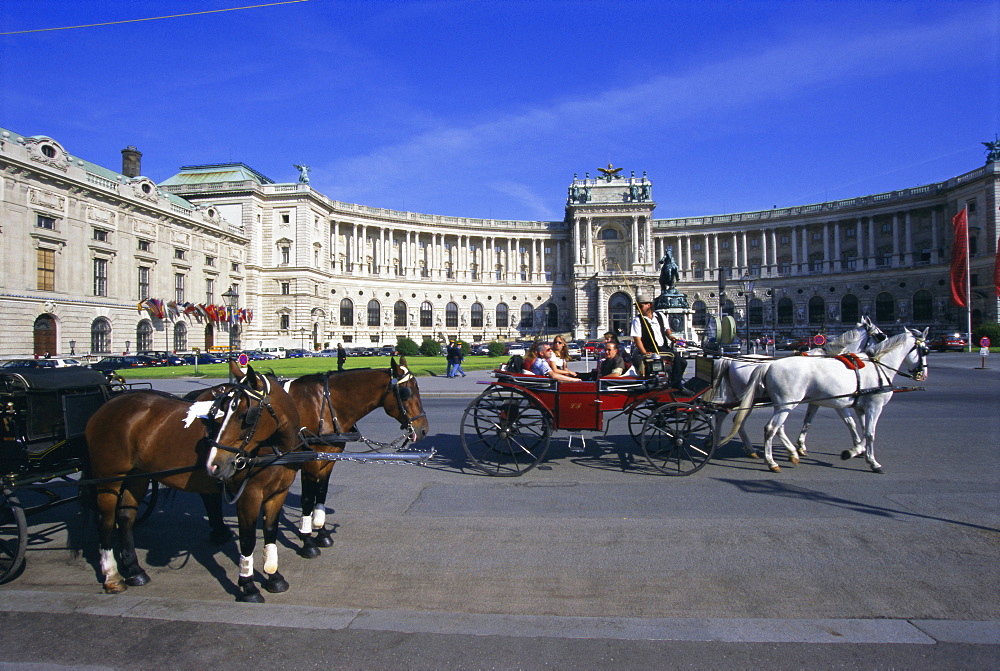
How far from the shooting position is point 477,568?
5.04 metres

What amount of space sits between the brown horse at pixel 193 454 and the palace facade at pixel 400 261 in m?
38.1

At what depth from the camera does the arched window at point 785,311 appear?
72494 millimetres

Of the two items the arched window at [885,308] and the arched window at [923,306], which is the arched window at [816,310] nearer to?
the arched window at [885,308]

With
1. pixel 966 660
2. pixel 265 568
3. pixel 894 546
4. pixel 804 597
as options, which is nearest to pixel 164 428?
pixel 265 568

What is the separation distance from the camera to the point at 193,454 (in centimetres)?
475

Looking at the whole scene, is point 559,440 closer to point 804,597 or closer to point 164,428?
→ point 804,597

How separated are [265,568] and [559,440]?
688 centimetres

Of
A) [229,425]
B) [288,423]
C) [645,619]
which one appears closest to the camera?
[645,619]

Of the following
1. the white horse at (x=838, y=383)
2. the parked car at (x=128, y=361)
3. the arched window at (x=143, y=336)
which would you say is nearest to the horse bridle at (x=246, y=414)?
the white horse at (x=838, y=383)

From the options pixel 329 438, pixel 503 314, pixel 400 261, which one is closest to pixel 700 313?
pixel 503 314

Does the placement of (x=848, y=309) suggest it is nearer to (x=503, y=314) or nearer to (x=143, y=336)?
(x=503, y=314)

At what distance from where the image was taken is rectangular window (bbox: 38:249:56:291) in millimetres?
35397

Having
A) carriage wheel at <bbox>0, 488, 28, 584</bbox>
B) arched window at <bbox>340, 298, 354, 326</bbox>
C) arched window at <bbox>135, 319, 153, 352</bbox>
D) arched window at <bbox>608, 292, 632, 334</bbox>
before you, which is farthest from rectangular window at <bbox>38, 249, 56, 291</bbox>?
arched window at <bbox>608, 292, 632, 334</bbox>

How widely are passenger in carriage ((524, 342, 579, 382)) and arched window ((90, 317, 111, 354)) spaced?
40.7m
